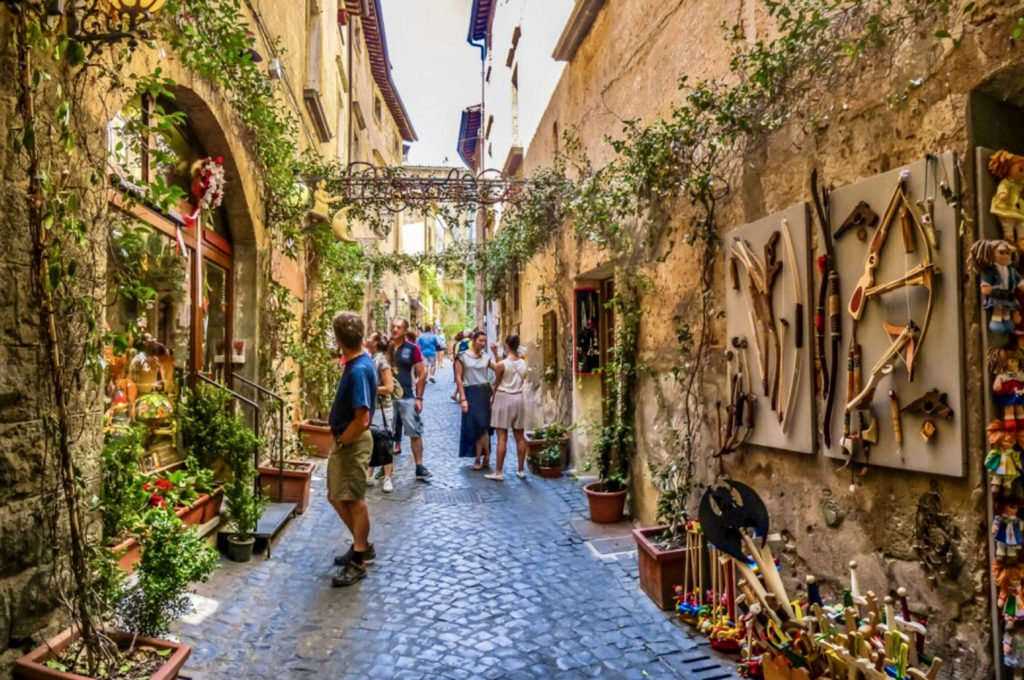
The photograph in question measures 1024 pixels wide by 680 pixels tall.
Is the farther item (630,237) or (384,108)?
(384,108)

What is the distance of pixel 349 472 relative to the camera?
422cm

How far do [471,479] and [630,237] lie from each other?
331cm

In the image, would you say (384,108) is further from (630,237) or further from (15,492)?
(15,492)

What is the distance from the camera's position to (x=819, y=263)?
3000 mm

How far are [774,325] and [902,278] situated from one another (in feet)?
2.78

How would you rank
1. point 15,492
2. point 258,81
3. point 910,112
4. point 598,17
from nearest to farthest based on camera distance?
point 15,492, point 910,112, point 258,81, point 598,17

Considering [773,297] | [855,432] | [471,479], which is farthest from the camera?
[471,479]

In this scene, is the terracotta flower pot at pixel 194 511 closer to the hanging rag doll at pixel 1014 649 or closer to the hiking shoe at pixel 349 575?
the hiking shoe at pixel 349 575

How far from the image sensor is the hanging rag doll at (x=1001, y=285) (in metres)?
2.13

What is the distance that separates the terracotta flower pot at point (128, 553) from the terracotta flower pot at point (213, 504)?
0.97 m

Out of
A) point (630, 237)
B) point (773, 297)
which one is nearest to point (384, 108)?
point (630, 237)

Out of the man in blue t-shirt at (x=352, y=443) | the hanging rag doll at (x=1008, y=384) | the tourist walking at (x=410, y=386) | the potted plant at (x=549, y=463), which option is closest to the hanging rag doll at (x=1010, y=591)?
the hanging rag doll at (x=1008, y=384)

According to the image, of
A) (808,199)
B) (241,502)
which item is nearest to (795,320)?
(808,199)

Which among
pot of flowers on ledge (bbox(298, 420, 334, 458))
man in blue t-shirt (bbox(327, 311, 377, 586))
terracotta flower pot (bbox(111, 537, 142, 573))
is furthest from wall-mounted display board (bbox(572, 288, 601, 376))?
terracotta flower pot (bbox(111, 537, 142, 573))
